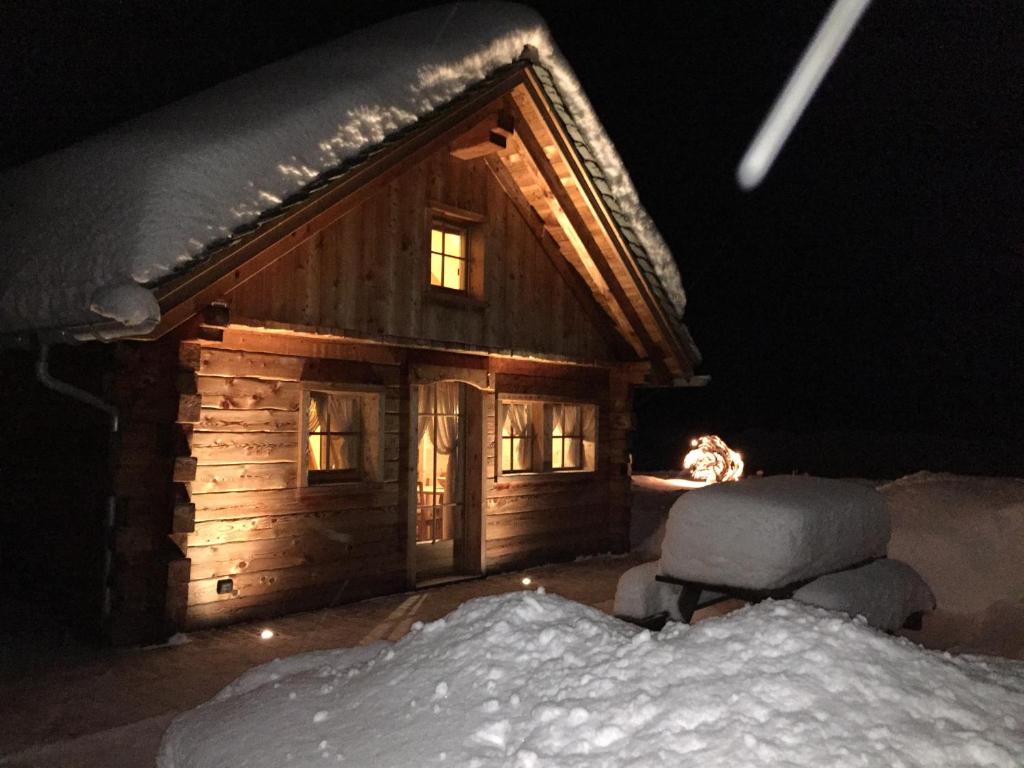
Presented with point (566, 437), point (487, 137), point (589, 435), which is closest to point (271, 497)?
point (487, 137)

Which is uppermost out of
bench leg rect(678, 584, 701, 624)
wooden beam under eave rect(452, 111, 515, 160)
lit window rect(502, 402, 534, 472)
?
wooden beam under eave rect(452, 111, 515, 160)

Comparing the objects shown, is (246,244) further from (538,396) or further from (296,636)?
(538,396)

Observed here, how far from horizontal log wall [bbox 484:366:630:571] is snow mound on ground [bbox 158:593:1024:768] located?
6262 millimetres

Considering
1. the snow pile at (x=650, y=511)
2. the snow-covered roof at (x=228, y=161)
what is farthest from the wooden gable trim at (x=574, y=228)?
the snow pile at (x=650, y=511)

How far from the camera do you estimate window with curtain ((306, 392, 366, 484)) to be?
28.3 ft

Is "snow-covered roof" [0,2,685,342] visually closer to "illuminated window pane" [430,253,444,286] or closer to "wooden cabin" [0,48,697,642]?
"wooden cabin" [0,48,697,642]

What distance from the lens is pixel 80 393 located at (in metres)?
6.86

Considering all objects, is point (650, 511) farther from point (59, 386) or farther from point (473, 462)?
point (59, 386)

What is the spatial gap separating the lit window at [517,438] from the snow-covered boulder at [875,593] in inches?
202

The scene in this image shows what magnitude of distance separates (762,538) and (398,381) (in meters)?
4.79

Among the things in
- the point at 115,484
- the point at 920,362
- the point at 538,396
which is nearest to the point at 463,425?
the point at 538,396

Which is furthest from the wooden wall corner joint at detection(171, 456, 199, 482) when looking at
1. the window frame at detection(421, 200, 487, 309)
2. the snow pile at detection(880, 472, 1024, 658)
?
the snow pile at detection(880, 472, 1024, 658)

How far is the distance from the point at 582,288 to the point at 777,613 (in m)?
8.07

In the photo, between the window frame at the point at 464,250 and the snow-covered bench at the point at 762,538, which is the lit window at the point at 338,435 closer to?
the window frame at the point at 464,250
